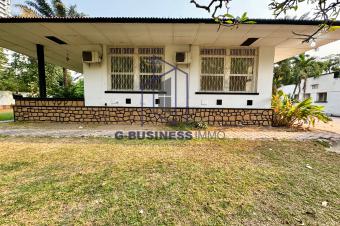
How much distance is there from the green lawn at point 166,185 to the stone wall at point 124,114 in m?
2.98

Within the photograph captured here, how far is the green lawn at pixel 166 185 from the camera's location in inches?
72.9

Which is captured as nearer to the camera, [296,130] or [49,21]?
[49,21]

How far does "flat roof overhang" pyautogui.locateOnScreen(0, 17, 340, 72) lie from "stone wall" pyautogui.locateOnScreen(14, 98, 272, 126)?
7.55ft

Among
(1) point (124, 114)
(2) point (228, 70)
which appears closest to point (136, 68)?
(1) point (124, 114)

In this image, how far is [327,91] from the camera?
1703 cm

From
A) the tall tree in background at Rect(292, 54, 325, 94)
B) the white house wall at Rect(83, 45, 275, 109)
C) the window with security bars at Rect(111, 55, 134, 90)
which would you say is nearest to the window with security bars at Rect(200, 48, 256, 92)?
the white house wall at Rect(83, 45, 275, 109)

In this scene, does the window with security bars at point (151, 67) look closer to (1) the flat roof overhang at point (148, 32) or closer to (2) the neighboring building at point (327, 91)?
(1) the flat roof overhang at point (148, 32)

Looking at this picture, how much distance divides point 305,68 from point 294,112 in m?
18.4

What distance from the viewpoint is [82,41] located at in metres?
6.77

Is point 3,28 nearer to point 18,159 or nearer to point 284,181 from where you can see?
point 18,159

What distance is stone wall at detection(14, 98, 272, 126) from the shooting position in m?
7.02

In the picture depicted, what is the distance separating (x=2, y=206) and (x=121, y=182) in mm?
1247

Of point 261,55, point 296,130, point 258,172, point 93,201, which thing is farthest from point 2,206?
point 261,55

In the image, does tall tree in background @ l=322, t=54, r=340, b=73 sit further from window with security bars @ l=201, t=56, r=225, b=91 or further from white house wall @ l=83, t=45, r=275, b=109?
window with security bars @ l=201, t=56, r=225, b=91
